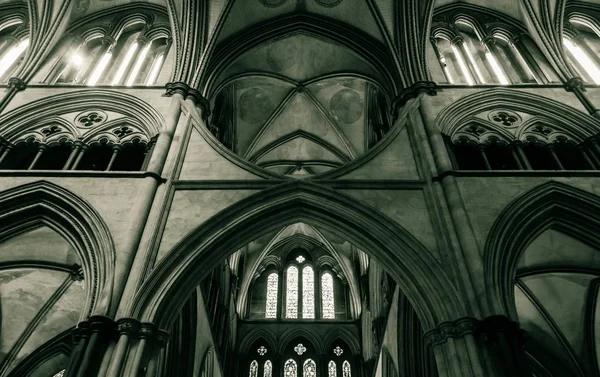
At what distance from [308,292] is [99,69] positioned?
9.83 meters

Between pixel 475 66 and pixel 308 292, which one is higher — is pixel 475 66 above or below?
above

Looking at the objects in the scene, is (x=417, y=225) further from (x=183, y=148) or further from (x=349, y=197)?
(x=183, y=148)

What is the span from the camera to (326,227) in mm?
9312

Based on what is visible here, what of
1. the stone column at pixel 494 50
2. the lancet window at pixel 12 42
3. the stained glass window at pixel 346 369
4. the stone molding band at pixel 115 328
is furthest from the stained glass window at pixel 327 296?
the lancet window at pixel 12 42

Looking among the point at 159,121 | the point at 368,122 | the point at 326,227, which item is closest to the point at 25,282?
the point at 159,121

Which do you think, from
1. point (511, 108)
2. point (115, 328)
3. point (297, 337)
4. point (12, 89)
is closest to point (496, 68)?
point (511, 108)

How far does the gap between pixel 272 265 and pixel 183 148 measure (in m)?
9.51

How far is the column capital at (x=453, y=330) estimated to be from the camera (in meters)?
7.11

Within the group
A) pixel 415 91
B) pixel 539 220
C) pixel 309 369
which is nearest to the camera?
pixel 539 220

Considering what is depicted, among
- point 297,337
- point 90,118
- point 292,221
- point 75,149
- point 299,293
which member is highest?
point 299,293

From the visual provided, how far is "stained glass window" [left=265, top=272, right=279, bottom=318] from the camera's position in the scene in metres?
17.7

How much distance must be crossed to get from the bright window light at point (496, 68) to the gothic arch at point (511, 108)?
1.28 metres

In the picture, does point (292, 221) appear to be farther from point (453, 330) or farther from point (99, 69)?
point (99, 69)

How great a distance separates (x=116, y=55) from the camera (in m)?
13.9
